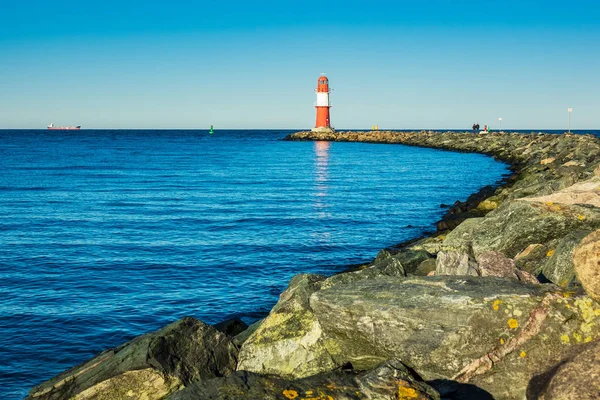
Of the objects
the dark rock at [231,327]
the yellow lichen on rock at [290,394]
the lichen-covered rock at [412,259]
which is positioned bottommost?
the dark rock at [231,327]

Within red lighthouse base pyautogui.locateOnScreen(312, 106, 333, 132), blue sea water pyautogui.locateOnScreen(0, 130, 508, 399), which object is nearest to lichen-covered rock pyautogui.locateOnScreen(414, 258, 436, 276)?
blue sea water pyautogui.locateOnScreen(0, 130, 508, 399)

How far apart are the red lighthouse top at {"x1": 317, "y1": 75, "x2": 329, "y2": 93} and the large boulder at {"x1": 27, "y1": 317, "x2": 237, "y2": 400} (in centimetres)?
10244

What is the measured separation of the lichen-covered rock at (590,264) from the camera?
5.82m

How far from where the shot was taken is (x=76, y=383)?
7359 millimetres

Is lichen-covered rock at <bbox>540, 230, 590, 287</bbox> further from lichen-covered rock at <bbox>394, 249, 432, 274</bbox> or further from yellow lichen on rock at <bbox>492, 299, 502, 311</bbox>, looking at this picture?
lichen-covered rock at <bbox>394, 249, 432, 274</bbox>

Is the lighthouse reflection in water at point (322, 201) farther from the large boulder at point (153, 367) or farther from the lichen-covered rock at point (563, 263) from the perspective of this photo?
the large boulder at point (153, 367)

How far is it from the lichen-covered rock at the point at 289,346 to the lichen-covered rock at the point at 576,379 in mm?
2330

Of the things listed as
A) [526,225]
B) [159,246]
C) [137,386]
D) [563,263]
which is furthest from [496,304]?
[159,246]

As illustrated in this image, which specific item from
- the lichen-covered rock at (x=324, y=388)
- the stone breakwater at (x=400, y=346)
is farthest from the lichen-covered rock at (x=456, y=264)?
the lichen-covered rock at (x=324, y=388)

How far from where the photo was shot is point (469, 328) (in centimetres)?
596

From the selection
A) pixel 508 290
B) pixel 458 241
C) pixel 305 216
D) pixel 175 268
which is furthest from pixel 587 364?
pixel 305 216

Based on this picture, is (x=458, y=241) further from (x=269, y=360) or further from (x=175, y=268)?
(x=175, y=268)

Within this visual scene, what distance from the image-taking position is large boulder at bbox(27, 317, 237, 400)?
6.86 metres

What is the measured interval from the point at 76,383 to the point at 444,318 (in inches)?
179
